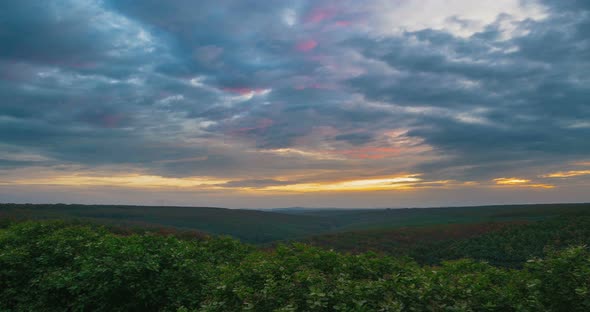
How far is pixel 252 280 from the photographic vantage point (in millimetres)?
7594

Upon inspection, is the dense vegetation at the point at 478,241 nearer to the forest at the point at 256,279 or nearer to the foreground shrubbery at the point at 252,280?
the forest at the point at 256,279

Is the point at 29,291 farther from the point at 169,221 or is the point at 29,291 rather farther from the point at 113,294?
the point at 169,221

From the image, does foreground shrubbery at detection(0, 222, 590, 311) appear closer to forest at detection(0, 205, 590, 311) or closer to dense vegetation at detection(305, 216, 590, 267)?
forest at detection(0, 205, 590, 311)

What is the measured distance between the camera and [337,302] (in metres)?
6.14

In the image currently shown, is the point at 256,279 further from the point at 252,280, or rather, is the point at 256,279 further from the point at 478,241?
the point at 478,241

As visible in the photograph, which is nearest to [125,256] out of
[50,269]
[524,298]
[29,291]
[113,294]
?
[113,294]

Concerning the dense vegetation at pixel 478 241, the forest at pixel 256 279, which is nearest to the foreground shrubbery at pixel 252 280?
the forest at pixel 256 279

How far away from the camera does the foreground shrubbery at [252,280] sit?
6273 mm

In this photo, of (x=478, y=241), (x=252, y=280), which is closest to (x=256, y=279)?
(x=252, y=280)

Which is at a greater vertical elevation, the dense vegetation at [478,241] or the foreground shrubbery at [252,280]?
the foreground shrubbery at [252,280]

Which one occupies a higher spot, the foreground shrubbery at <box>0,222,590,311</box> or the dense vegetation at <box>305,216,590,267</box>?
the foreground shrubbery at <box>0,222,590,311</box>

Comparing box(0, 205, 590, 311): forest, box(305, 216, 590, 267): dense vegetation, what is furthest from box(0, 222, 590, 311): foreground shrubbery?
box(305, 216, 590, 267): dense vegetation

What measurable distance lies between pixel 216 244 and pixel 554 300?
38.4 feet

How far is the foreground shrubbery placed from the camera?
247 inches
